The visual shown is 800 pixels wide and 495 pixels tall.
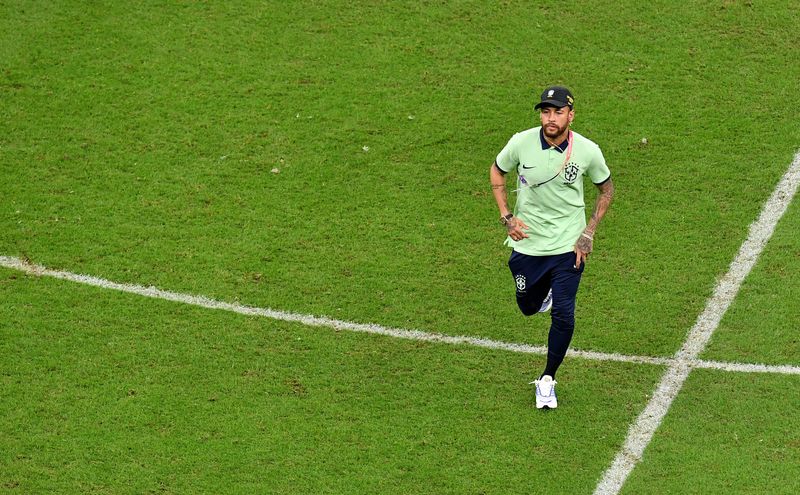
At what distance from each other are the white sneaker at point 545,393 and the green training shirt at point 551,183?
966mm

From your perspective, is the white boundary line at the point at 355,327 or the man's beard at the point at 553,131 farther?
the white boundary line at the point at 355,327

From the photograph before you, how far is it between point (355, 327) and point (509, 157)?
219cm

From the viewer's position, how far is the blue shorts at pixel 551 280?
916cm

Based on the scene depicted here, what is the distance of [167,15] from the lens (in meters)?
14.7

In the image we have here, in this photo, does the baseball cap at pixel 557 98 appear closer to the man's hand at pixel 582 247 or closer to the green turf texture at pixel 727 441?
the man's hand at pixel 582 247

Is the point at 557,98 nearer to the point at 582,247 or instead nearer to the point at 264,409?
the point at 582,247

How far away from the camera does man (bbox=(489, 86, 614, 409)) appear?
29.6 feet

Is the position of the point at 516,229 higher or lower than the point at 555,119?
lower

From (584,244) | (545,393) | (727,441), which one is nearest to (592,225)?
(584,244)

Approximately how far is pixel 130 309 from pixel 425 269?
2.59 meters

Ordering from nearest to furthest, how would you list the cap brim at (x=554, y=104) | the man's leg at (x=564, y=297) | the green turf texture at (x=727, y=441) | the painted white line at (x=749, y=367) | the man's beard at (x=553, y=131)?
the green turf texture at (x=727, y=441), the cap brim at (x=554, y=104), the man's beard at (x=553, y=131), the man's leg at (x=564, y=297), the painted white line at (x=749, y=367)

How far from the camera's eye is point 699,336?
1033cm

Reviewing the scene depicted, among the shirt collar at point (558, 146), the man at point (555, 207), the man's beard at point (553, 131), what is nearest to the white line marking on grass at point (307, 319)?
the man at point (555, 207)

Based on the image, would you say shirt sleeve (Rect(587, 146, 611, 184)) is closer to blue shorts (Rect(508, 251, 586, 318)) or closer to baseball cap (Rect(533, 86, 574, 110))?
baseball cap (Rect(533, 86, 574, 110))
